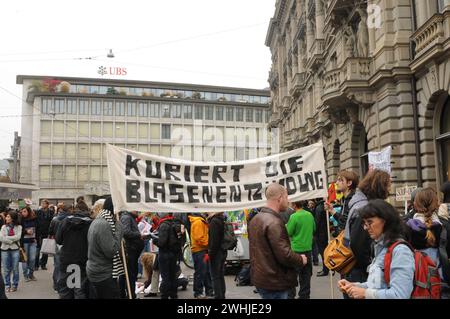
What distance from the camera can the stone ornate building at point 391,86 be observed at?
14.8 meters

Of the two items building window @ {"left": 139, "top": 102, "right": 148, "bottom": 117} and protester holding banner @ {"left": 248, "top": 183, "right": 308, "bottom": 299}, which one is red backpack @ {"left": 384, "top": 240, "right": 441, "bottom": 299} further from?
building window @ {"left": 139, "top": 102, "right": 148, "bottom": 117}

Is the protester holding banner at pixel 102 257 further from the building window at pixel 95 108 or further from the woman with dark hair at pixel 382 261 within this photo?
the building window at pixel 95 108

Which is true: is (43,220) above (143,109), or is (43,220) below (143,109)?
below

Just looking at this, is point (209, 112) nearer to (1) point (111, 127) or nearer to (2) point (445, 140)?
(1) point (111, 127)

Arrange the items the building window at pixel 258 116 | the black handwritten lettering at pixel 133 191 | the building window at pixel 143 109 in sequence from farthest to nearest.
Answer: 1. the building window at pixel 258 116
2. the building window at pixel 143 109
3. the black handwritten lettering at pixel 133 191

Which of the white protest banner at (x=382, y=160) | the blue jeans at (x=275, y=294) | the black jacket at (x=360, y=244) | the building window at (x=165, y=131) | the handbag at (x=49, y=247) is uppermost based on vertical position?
the building window at (x=165, y=131)

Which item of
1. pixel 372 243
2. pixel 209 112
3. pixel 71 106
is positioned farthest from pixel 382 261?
pixel 71 106

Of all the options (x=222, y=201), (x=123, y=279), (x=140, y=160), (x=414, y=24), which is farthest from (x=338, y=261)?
(x=414, y=24)

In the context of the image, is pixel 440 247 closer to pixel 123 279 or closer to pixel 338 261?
pixel 338 261

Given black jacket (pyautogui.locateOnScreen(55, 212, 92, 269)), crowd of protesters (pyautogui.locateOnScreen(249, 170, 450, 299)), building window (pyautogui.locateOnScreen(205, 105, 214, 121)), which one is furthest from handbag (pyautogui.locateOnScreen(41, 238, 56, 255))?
building window (pyautogui.locateOnScreen(205, 105, 214, 121))

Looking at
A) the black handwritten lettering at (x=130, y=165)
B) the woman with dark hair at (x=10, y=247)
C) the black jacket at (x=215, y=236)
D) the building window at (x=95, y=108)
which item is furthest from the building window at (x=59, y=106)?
the black handwritten lettering at (x=130, y=165)

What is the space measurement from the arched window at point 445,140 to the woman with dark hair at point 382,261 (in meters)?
12.8

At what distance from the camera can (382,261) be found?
320 centimetres

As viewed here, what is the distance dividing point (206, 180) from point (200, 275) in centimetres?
308
